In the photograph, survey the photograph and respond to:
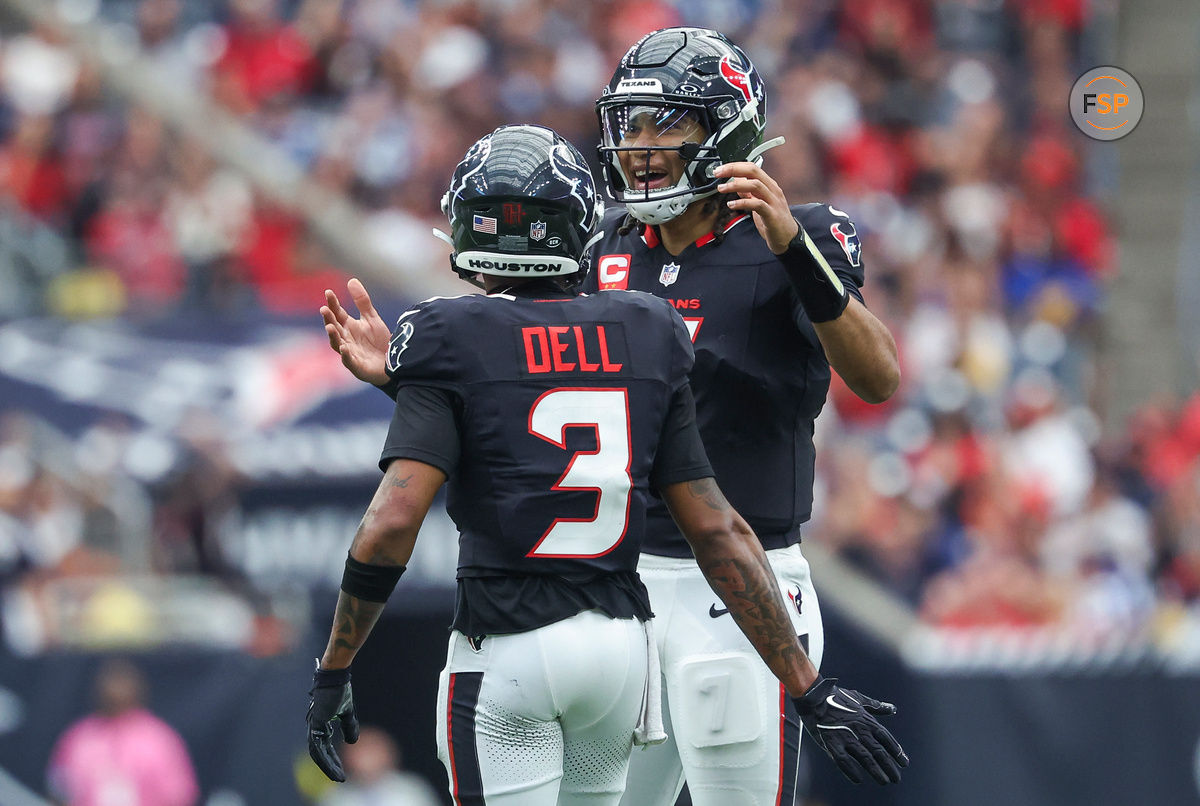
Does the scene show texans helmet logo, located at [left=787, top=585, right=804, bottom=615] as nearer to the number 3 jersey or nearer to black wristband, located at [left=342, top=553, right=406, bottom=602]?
the number 3 jersey

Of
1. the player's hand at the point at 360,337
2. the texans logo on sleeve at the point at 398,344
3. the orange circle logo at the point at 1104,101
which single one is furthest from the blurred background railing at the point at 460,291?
the texans logo on sleeve at the point at 398,344

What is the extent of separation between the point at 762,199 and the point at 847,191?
7.77 metres

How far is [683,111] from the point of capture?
14.0 feet

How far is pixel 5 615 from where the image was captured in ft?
26.1

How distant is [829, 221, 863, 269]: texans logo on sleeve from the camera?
4.20m

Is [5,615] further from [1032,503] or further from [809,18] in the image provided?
[809,18]

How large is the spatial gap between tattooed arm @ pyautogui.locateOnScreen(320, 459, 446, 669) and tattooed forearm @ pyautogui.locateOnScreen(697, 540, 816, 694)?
0.69 metres

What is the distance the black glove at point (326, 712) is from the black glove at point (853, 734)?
103 cm

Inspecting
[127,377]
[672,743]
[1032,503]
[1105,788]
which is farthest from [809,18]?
[672,743]

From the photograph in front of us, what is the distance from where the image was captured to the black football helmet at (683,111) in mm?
4250

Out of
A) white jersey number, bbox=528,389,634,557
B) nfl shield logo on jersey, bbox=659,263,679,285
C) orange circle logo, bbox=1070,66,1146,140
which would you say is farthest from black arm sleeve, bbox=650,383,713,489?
orange circle logo, bbox=1070,66,1146,140

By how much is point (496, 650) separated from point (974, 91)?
934cm

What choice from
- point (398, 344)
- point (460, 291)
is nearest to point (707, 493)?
point (398, 344)

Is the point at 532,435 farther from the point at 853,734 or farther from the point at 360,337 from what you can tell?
the point at 853,734
